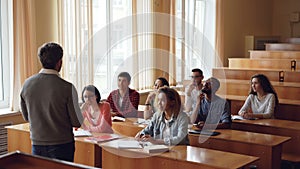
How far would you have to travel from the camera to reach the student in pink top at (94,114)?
15.0 feet

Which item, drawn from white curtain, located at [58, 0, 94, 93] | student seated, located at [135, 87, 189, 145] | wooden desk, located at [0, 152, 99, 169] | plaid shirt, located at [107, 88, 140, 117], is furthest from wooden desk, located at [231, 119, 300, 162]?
wooden desk, located at [0, 152, 99, 169]

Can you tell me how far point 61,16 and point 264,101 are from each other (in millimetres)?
2728

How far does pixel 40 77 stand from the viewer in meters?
3.27

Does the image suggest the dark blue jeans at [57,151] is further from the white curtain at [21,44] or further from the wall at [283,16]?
the wall at [283,16]

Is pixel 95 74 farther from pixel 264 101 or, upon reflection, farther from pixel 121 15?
pixel 264 101

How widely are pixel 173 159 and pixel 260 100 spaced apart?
2.39 meters

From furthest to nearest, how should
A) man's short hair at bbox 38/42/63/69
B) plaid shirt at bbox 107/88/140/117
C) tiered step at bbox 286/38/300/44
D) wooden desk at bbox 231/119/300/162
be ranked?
tiered step at bbox 286/38/300/44
plaid shirt at bbox 107/88/140/117
wooden desk at bbox 231/119/300/162
man's short hair at bbox 38/42/63/69

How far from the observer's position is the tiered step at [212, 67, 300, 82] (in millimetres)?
7445

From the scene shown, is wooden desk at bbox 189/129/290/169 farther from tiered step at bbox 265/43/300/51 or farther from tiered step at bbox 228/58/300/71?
tiered step at bbox 265/43/300/51

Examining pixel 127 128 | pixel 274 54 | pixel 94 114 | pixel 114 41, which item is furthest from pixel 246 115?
pixel 274 54

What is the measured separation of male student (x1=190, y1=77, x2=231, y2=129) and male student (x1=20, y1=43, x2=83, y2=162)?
1739 mm

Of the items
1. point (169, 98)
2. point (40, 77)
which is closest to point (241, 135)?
point (169, 98)

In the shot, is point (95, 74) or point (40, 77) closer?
point (40, 77)

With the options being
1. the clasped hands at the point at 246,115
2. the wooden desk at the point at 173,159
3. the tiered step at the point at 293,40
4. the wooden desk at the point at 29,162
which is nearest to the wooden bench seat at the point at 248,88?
the clasped hands at the point at 246,115
